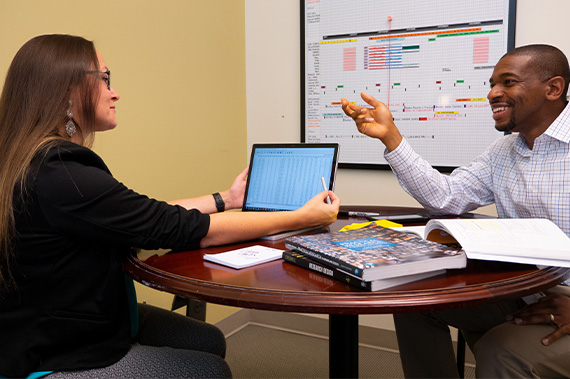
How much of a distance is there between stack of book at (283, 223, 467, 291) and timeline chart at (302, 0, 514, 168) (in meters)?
1.42

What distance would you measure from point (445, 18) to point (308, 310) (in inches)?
78.9

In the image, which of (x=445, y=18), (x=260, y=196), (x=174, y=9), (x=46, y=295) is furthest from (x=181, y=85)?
(x=46, y=295)

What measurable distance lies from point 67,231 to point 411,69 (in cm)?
196

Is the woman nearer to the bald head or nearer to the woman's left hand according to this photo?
the woman's left hand

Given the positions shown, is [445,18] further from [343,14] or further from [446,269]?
[446,269]

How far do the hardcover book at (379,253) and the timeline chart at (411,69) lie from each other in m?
1.43

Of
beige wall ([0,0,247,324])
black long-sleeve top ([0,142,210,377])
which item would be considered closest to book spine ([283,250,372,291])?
black long-sleeve top ([0,142,210,377])

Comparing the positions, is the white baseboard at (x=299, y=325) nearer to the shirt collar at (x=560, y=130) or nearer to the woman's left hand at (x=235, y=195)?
the woman's left hand at (x=235, y=195)

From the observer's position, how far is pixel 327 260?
102cm

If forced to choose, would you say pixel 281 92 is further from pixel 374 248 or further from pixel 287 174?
pixel 374 248

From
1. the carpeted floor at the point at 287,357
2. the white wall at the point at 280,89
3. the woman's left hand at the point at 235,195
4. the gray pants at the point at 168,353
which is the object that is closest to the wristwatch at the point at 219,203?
the woman's left hand at the point at 235,195

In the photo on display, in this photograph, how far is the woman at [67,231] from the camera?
106cm

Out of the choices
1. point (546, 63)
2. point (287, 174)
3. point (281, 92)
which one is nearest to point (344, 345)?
point (287, 174)

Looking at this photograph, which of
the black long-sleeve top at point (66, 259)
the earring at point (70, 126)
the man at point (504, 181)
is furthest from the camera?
the man at point (504, 181)
